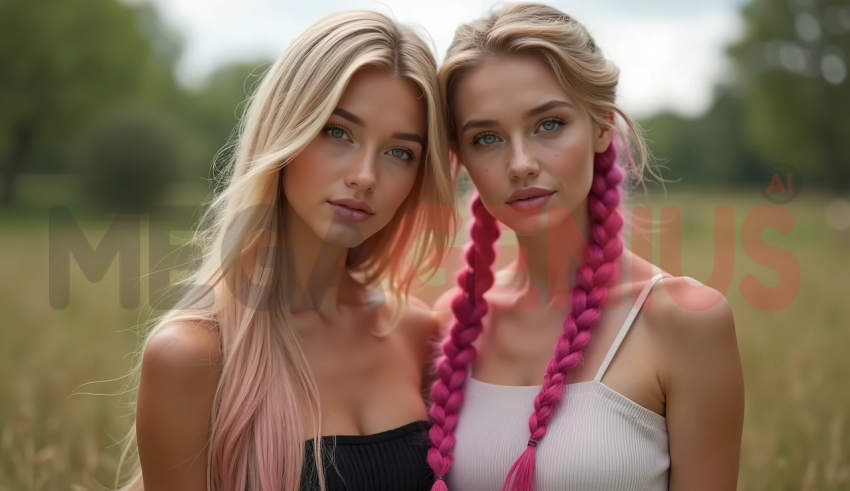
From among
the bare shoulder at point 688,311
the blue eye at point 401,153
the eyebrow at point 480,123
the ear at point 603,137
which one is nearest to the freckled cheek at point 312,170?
the blue eye at point 401,153

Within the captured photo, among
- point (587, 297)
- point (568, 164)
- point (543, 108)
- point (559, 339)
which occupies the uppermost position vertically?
point (543, 108)

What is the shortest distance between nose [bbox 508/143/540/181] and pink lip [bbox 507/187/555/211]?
0.19ft

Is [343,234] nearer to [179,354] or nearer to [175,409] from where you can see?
[179,354]

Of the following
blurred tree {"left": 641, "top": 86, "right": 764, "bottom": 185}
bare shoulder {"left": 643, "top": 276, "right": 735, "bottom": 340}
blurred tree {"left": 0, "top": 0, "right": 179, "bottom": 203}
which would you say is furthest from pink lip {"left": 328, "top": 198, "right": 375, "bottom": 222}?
blurred tree {"left": 0, "top": 0, "right": 179, "bottom": 203}

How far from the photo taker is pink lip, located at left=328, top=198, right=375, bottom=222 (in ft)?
8.16

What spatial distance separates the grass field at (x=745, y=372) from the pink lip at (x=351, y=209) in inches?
53.4

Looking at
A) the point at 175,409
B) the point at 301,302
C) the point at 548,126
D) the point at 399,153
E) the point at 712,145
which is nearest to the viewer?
the point at 175,409

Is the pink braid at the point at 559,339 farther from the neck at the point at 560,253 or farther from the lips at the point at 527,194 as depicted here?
the lips at the point at 527,194

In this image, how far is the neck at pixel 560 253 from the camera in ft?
9.24

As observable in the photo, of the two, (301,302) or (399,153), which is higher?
(399,153)

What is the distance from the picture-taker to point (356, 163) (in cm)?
247

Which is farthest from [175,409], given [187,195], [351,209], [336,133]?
[187,195]

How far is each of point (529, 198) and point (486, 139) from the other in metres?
0.32

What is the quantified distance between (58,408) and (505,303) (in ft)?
9.46
